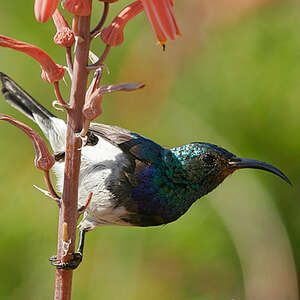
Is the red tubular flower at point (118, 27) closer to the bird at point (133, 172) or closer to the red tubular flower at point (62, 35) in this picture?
the red tubular flower at point (62, 35)

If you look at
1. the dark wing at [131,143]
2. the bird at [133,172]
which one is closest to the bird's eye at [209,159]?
the bird at [133,172]

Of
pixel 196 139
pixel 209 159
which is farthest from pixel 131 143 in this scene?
pixel 196 139

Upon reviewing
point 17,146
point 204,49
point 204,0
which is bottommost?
point 17,146

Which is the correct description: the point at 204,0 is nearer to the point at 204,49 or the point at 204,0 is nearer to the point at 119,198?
the point at 204,49

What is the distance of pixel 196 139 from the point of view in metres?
2.64

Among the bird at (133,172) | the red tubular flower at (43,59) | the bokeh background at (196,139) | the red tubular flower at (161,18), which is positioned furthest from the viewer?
the bokeh background at (196,139)

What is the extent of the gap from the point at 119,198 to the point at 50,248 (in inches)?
22.3

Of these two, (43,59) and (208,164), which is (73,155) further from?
(208,164)

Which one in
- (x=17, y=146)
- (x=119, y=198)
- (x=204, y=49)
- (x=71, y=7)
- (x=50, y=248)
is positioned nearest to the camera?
(x=71, y=7)

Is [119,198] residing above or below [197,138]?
below

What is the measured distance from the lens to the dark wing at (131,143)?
6.81 feet

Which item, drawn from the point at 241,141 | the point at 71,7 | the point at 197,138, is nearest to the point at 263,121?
the point at 241,141

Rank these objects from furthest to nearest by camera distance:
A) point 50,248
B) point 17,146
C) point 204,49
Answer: point 204,49, point 17,146, point 50,248

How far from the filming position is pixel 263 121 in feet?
8.57
